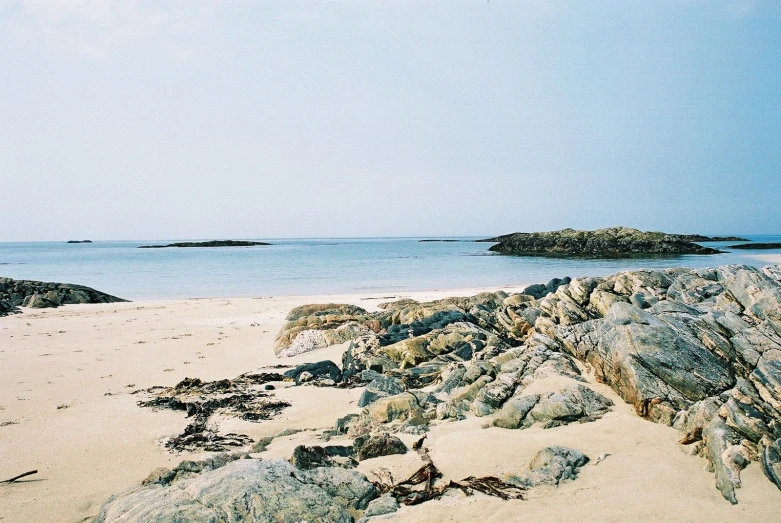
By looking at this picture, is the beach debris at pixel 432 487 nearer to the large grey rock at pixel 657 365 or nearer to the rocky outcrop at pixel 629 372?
the rocky outcrop at pixel 629 372

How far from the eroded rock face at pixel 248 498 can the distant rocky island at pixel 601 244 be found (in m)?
61.5

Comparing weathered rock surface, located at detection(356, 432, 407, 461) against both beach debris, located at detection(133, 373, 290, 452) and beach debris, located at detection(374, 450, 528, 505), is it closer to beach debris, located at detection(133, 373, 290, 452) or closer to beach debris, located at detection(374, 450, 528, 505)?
beach debris, located at detection(374, 450, 528, 505)

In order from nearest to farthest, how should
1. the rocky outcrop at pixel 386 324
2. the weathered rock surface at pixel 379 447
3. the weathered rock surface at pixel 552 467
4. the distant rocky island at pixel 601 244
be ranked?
the weathered rock surface at pixel 552 467, the weathered rock surface at pixel 379 447, the rocky outcrop at pixel 386 324, the distant rocky island at pixel 601 244

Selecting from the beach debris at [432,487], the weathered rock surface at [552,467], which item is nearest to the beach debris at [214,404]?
the beach debris at [432,487]

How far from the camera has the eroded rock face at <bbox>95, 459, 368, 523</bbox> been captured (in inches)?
156

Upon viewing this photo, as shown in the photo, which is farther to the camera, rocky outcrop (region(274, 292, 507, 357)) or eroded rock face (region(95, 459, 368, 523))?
rocky outcrop (region(274, 292, 507, 357))

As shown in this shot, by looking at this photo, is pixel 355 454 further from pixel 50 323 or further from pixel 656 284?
pixel 50 323

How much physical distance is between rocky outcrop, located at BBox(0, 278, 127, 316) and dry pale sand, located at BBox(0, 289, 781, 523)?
481 inches

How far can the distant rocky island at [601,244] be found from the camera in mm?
64250

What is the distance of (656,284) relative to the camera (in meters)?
11.7

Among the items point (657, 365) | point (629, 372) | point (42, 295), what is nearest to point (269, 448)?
point (629, 372)

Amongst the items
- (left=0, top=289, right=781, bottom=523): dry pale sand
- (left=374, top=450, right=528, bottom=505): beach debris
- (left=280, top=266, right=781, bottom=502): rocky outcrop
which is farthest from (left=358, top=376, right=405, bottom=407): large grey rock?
(left=374, top=450, right=528, bottom=505): beach debris

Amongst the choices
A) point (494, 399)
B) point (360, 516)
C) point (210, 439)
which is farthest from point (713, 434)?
point (210, 439)

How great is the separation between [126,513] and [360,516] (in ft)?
6.59
